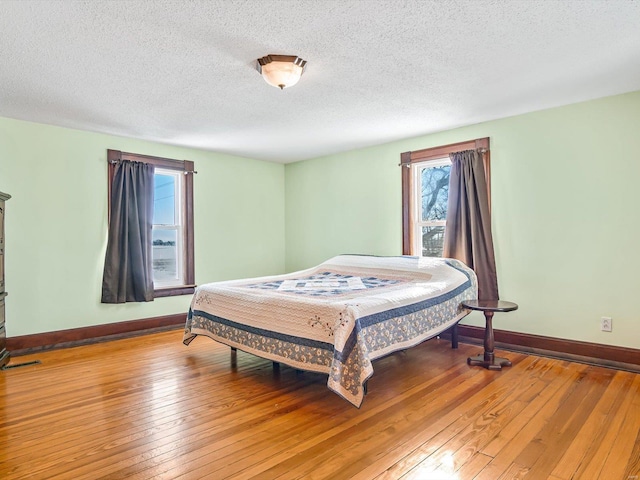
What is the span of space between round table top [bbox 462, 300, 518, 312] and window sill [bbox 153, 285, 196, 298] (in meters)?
3.40

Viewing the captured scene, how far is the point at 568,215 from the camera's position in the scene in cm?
358

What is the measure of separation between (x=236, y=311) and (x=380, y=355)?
4.20 feet

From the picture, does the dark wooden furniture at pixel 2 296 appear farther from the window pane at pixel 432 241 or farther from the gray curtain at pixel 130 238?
the window pane at pixel 432 241

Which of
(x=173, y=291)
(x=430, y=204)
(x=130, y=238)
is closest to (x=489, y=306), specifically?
(x=430, y=204)

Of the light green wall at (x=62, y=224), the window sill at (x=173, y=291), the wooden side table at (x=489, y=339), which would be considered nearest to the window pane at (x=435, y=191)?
the wooden side table at (x=489, y=339)

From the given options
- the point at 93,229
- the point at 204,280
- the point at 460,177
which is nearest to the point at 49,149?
the point at 93,229

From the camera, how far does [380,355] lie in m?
2.58

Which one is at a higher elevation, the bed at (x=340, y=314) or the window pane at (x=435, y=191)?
the window pane at (x=435, y=191)

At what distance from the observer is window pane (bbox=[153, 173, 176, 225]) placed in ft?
16.4

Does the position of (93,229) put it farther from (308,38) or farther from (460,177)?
(460,177)

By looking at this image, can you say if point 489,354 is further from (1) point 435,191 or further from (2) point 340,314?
(1) point 435,191

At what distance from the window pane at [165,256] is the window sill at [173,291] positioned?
0.18m

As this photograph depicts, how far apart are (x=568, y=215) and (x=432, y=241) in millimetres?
1442

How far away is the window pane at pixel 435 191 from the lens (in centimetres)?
458
